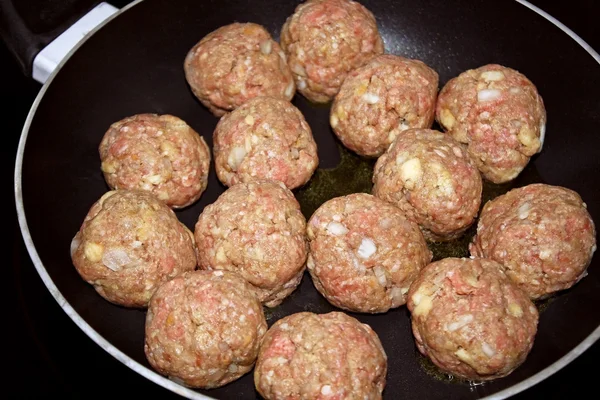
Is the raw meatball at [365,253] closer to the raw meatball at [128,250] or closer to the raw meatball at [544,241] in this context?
the raw meatball at [544,241]

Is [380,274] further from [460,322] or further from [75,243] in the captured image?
[75,243]

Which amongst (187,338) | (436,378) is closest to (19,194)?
(187,338)

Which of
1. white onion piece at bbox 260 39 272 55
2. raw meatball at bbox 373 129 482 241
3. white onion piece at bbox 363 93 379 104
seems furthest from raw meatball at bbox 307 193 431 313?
white onion piece at bbox 260 39 272 55

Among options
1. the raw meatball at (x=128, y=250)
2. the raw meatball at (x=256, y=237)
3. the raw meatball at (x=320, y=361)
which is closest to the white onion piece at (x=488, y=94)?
the raw meatball at (x=256, y=237)

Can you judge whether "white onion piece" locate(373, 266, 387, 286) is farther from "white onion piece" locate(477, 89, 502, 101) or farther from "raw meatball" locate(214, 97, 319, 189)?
"white onion piece" locate(477, 89, 502, 101)

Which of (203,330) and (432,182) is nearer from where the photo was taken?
(203,330)

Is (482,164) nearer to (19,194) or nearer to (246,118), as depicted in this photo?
(246,118)

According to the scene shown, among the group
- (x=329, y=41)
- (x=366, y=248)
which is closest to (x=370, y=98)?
(x=329, y=41)
